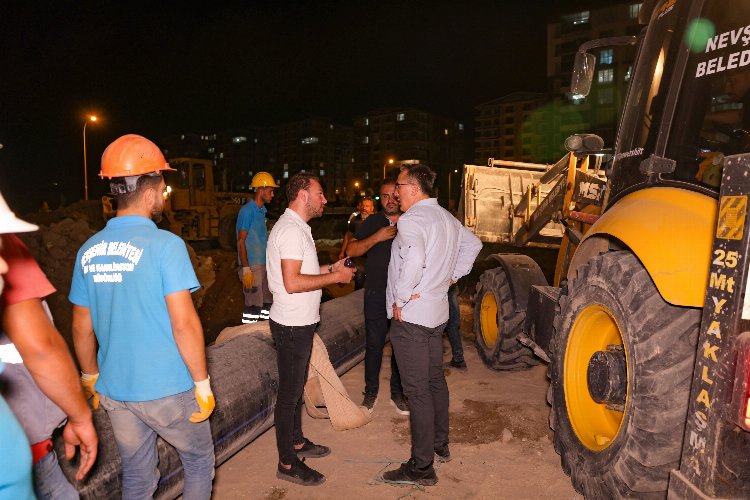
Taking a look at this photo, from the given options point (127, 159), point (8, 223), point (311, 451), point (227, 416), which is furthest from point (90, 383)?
point (311, 451)

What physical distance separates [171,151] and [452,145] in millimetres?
75371

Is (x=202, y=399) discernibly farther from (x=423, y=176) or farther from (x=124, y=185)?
(x=423, y=176)

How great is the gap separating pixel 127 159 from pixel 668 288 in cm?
271

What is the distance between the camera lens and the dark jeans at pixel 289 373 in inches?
141

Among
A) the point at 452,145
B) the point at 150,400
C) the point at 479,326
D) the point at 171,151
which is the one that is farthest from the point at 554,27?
the point at 171,151

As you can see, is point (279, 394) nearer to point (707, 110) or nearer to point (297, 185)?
point (297, 185)

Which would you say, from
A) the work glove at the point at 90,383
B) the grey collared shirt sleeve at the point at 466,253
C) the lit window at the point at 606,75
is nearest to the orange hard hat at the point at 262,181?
the grey collared shirt sleeve at the point at 466,253

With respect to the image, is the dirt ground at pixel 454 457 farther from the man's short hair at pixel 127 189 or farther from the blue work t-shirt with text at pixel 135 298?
the man's short hair at pixel 127 189

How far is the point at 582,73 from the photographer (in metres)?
3.96

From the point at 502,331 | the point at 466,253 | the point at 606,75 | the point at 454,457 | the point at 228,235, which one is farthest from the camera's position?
the point at 606,75

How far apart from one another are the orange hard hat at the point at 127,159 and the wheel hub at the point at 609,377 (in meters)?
2.71

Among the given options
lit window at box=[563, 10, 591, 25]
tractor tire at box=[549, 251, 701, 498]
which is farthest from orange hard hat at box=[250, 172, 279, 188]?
lit window at box=[563, 10, 591, 25]

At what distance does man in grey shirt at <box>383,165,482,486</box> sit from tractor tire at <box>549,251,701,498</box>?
0.89 meters

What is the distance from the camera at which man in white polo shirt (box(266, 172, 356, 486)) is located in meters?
3.53
